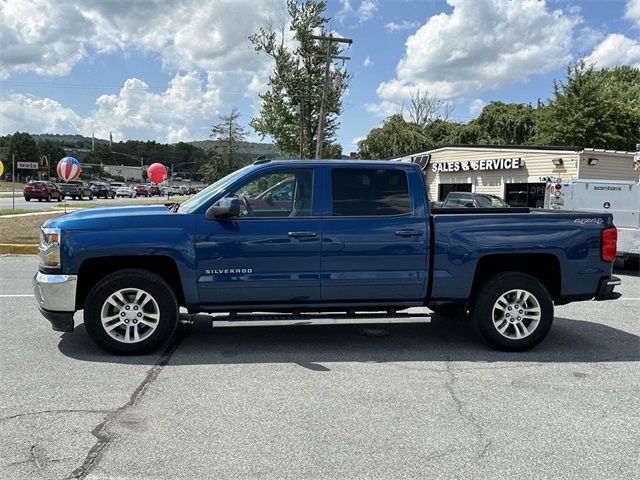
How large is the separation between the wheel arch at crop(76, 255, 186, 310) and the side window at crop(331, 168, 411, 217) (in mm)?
1687

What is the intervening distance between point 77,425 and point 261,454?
1.33 metres

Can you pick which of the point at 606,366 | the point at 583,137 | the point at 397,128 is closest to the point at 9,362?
the point at 606,366

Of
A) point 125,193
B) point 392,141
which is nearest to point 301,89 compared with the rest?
point 392,141

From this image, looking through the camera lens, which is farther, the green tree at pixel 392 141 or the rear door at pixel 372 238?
the green tree at pixel 392 141

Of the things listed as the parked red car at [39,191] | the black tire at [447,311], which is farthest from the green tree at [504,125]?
the black tire at [447,311]

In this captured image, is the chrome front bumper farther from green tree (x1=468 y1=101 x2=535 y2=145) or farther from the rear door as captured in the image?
green tree (x1=468 y1=101 x2=535 y2=145)

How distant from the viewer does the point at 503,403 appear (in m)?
4.09

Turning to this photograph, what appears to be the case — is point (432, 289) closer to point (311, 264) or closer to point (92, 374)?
point (311, 264)

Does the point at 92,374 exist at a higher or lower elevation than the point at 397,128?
lower

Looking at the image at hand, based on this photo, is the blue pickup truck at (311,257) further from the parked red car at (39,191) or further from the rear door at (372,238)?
the parked red car at (39,191)

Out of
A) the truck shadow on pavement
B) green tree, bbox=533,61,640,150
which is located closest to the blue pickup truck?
the truck shadow on pavement

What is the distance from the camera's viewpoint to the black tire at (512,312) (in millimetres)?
5273

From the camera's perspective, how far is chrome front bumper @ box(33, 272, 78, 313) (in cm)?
483

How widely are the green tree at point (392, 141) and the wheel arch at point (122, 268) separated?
4377 centimetres
